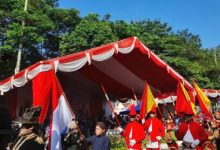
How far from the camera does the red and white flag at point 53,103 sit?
7555 mm

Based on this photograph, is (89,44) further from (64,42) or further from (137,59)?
(137,59)

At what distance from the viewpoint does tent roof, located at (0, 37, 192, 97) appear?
8.82 meters

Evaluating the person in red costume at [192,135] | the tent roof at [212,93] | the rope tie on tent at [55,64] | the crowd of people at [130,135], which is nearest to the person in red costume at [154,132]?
the crowd of people at [130,135]

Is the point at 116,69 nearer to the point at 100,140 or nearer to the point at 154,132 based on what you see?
the point at 154,132

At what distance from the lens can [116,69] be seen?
12.0 meters

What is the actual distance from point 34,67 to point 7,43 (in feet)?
57.0

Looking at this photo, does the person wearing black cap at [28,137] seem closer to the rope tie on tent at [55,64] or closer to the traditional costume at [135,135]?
the rope tie on tent at [55,64]

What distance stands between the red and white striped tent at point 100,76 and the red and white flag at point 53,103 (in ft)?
0.88

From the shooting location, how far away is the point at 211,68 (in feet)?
136

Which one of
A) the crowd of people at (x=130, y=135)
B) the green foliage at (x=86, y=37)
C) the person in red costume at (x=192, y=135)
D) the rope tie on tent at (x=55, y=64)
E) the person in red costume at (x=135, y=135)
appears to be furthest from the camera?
the green foliage at (x=86, y=37)

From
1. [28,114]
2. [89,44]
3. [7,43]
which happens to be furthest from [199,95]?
[89,44]

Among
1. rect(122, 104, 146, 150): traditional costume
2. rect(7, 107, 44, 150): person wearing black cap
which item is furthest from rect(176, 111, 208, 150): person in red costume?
rect(7, 107, 44, 150): person wearing black cap

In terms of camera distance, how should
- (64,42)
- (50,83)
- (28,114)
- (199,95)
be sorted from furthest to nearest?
(64,42)
(199,95)
(50,83)
(28,114)

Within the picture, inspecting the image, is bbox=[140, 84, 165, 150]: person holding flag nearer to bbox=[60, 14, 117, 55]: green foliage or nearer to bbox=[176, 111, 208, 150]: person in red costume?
bbox=[176, 111, 208, 150]: person in red costume
